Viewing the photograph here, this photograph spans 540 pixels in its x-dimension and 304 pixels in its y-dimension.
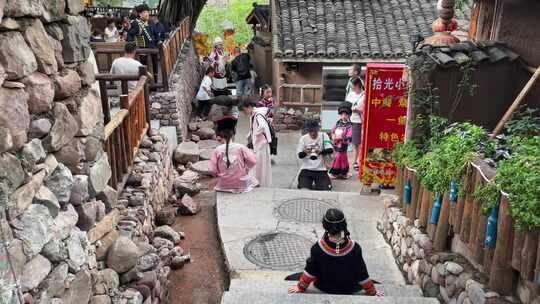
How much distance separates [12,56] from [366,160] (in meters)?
6.37

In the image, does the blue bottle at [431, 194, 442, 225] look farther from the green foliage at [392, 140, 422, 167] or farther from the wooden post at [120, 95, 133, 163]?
the wooden post at [120, 95, 133, 163]

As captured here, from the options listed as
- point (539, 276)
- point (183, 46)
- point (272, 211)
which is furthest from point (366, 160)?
point (183, 46)

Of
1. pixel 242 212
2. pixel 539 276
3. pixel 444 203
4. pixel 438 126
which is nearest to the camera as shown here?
pixel 539 276

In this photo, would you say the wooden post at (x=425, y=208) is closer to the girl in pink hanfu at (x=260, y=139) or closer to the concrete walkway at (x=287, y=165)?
the girl in pink hanfu at (x=260, y=139)

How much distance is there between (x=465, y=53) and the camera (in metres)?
5.79

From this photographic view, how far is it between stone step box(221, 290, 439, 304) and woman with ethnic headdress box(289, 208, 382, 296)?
8.2 inches

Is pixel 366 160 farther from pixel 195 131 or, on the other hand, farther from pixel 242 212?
pixel 195 131

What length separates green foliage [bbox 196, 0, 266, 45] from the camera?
31766 millimetres

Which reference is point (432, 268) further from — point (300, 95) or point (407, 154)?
point (300, 95)

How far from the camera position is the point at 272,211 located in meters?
7.49

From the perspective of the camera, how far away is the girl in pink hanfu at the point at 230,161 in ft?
25.0

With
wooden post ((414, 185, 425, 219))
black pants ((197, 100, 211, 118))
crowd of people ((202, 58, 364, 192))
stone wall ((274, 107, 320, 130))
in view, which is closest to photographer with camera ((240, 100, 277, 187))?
crowd of people ((202, 58, 364, 192))

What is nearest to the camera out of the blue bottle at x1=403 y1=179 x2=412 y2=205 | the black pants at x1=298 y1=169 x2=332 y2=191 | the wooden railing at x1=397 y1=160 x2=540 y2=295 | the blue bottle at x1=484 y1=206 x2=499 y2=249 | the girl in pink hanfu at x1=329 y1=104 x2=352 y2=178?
the wooden railing at x1=397 y1=160 x2=540 y2=295

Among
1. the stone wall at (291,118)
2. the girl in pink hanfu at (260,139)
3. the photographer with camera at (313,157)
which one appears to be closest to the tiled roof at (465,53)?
the photographer with camera at (313,157)
